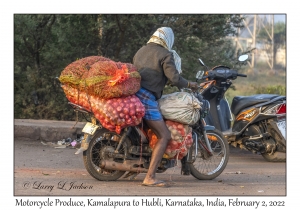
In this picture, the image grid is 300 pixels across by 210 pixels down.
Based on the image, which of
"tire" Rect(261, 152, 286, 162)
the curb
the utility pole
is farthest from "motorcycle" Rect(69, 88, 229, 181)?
the utility pole

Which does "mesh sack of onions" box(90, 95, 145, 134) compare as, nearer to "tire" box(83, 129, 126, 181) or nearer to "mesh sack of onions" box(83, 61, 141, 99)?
"mesh sack of onions" box(83, 61, 141, 99)

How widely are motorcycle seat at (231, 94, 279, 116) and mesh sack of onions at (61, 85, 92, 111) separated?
3.93 meters

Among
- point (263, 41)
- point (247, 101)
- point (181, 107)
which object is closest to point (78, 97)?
point (181, 107)

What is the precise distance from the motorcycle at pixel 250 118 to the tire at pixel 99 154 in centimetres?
288

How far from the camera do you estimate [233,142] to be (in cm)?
1005

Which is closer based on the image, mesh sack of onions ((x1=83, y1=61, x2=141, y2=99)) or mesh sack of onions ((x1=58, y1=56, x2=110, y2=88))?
mesh sack of onions ((x1=83, y1=61, x2=141, y2=99))

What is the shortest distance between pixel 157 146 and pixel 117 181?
2.47 ft

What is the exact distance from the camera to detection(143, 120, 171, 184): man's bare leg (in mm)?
6973

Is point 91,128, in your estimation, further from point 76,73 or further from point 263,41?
point 263,41

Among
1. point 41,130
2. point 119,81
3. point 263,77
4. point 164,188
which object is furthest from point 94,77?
point 263,77

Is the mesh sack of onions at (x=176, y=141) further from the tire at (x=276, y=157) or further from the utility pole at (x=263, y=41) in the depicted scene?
the utility pole at (x=263, y=41)

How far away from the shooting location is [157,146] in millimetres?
6992

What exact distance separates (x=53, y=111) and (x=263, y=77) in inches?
1194
